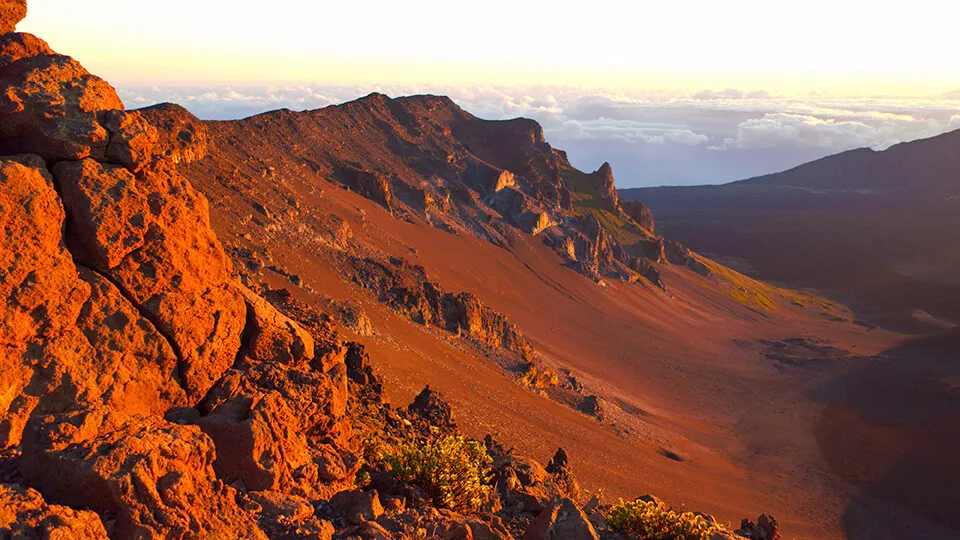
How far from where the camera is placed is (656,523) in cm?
937

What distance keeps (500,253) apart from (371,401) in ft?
146

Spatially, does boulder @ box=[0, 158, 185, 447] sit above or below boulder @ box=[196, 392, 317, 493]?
above

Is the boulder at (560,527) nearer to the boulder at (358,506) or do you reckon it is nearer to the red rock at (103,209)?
the boulder at (358,506)

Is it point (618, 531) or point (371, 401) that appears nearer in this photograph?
point (618, 531)

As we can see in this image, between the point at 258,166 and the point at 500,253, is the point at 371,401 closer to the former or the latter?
the point at 258,166

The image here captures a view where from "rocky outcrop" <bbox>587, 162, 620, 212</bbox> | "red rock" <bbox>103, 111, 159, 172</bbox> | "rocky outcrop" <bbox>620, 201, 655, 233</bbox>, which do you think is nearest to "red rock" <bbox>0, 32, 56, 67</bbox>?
"red rock" <bbox>103, 111, 159, 172</bbox>

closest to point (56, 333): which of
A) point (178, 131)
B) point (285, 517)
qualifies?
point (285, 517)

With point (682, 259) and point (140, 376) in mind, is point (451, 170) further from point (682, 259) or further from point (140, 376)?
point (140, 376)

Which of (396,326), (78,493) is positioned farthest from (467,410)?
(78,493)

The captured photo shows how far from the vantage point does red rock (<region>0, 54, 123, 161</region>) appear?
26.4ft

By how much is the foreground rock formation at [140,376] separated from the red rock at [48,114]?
0.07 feet

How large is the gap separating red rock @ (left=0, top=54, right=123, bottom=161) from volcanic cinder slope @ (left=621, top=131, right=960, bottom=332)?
97750 mm

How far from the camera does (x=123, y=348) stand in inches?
315

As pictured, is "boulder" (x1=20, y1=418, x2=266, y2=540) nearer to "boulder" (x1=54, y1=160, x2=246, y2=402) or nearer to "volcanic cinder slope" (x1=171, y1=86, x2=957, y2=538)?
"boulder" (x1=54, y1=160, x2=246, y2=402)
